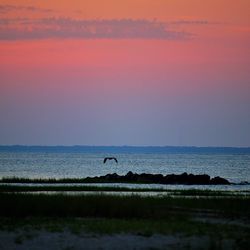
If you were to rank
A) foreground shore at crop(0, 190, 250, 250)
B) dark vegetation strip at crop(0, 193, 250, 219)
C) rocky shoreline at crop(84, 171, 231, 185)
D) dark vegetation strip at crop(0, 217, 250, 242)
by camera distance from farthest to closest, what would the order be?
1. rocky shoreline at crop(84, 171, 231, 185)
2. dark vegetation strip at crop(0, 193, 250, 219)
3. dark vegetation strip at crop(0, 217, 250, 242)
4. foreground shore at crop(0, 190, 250, 250)

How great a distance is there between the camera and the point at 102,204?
124 ft

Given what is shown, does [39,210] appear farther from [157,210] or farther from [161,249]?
[161,249]

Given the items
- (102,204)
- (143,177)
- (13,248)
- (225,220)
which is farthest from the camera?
(143,177)

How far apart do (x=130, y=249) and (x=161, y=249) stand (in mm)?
1126

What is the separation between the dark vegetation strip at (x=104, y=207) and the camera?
36.7 m

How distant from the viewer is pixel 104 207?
37.2 meters

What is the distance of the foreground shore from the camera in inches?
1059

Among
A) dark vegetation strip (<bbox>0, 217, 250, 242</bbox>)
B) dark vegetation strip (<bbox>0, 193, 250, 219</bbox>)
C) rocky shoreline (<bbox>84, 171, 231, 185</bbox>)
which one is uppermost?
rocky shoreline (<bbox>84, 171, 231, 185</bbox>)

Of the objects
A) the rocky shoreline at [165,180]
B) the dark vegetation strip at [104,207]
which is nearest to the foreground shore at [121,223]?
the dark vegetation strip at [104,207]

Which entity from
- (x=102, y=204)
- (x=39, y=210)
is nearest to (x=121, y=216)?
(x=102, y=204)

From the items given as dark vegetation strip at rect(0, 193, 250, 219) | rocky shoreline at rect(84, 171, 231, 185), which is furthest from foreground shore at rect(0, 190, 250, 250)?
rocky shoreline at rect(84, 171, 231, 185)

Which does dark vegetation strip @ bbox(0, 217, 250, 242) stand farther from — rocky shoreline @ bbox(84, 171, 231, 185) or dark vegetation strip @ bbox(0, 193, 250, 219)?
rocky shoreline @ bbox(84, 171, 231, 185)

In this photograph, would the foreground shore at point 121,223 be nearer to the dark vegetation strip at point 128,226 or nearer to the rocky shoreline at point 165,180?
the dark vegetation strip at point 128,226

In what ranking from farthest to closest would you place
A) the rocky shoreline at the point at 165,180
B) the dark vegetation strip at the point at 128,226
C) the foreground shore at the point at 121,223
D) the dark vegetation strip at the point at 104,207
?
the rocky shoreline at the point at 165,180
the dark vegetation strip at the point at 104,207
the dark vegetation strip at the point at 128,226
the foreground shore at the point at 121,223
